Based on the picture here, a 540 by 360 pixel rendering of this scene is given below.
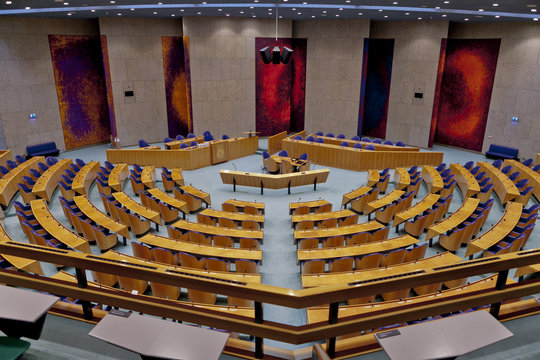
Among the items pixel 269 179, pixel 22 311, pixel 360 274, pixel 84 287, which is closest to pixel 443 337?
pixel 84 287

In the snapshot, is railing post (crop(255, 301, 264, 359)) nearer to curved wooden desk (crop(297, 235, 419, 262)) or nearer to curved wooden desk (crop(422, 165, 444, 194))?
curved wooden desk (crop(297, 235, 419, 262))

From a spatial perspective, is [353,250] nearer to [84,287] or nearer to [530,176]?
[84,287]

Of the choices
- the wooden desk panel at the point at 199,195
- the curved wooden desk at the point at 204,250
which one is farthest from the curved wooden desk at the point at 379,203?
the wooden desk panel at the point at 199,195

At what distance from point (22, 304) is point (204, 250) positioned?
5.39 metres

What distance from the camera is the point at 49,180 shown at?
1252cm

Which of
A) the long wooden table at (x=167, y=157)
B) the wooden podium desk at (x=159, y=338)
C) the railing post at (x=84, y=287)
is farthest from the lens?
the long wooden table at (x=167, y=157)

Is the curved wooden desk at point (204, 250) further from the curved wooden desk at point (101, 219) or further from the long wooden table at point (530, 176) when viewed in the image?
the long wooden table at point (530, 176)

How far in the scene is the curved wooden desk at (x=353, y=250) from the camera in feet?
26.3

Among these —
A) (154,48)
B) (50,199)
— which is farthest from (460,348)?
(154,48)

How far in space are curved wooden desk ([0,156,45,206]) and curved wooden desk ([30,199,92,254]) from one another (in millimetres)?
1766

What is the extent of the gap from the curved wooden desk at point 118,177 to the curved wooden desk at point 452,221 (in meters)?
9.30

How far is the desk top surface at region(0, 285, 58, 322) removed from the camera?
2789mm

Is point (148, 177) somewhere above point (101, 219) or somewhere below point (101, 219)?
above

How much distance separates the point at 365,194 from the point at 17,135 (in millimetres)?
14997
